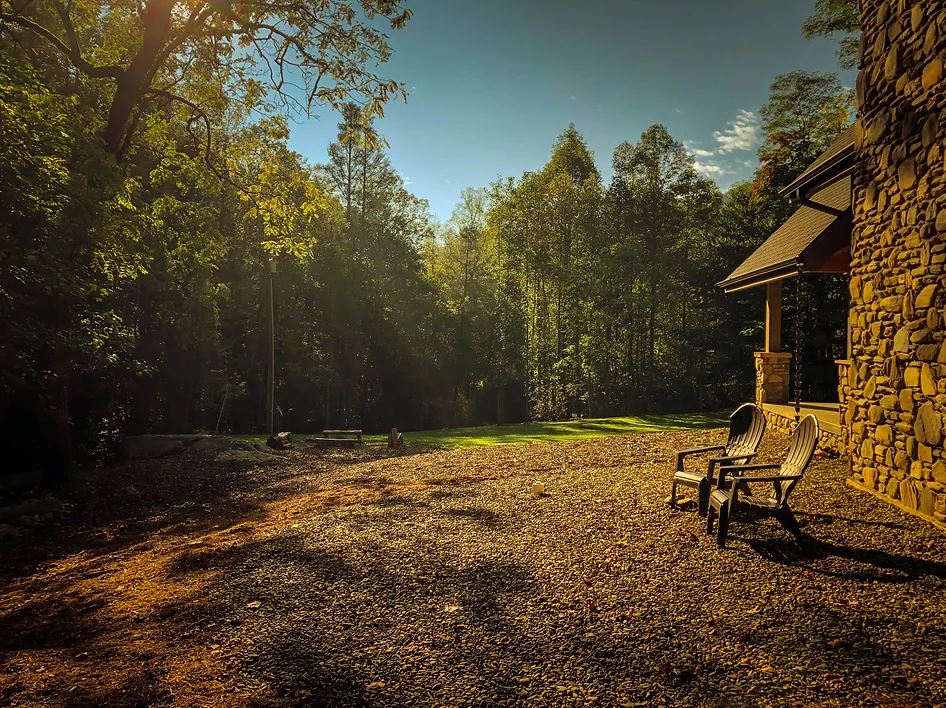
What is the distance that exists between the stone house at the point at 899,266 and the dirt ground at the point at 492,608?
57 cm

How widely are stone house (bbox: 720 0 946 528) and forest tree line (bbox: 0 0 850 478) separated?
7.74m

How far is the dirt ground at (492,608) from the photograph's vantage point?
258cm

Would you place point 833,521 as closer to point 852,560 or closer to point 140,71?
point 852,560

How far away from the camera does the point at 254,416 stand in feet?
79.9

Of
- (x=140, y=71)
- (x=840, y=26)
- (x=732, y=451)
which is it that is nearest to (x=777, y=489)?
(x=732, y=451)

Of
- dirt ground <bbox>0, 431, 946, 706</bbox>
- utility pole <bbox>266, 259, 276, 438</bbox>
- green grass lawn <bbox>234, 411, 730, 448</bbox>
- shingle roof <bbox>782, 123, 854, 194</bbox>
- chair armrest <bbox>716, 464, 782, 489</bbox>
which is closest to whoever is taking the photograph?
dirt ground <bbox>0, 431, 946, 706</bbox>

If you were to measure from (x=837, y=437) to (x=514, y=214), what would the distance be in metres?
22.0

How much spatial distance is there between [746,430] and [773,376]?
18.7 ft

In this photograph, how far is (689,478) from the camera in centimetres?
503

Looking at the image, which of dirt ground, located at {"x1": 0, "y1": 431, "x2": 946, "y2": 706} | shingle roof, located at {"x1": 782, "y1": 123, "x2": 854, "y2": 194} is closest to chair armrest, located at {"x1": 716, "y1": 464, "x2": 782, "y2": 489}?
dirt ground, located at {"x1": 0, "y1": 431, "x2": 946, "y2": 706}

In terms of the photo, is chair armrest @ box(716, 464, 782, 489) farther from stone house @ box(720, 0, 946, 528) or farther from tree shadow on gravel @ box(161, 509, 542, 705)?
tree shadow on gravel @ box(161, 509, 542, 705)

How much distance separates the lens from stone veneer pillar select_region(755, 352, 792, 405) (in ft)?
33.9


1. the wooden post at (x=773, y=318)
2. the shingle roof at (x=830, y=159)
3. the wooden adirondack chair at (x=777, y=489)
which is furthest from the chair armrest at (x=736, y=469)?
the wooden post at (x=773, y=318)

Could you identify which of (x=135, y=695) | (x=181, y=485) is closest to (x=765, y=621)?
(x=135, y=695)
